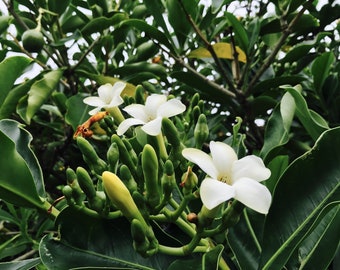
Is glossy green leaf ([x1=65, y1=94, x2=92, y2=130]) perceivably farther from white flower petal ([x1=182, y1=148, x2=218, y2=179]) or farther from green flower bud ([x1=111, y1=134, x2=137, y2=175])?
white flower petal ([x1=182, y1=148, x2=218, y2=179])

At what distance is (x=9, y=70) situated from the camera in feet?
3.75

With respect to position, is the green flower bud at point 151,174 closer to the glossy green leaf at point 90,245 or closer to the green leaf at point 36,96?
the glossy green leaf at point 90,245

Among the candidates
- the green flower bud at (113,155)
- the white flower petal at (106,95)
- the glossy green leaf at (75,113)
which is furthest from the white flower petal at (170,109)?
the glossy green leaf at (75,113)

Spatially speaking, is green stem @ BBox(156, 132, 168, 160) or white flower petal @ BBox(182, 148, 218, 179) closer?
white flower petal @ BBox(182, 148, 218, 179)

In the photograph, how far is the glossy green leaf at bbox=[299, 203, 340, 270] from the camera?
3.09 feet

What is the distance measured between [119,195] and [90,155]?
0.15 m

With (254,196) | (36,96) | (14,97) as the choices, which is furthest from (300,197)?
(14,97)

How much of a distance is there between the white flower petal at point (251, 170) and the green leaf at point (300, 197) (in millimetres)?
128

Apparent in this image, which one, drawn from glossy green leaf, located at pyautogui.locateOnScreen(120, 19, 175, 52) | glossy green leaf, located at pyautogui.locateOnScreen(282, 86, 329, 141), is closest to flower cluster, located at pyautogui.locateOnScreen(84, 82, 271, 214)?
glossy green leaf, located at pyautogui.locateOnScreen(282, 86, 329, 141)

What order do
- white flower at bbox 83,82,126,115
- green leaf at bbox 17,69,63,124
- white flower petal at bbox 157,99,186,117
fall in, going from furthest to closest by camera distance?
green leaf at bbox 17,69,63,124 → white flower at bbox 83,82,126,115 → white flower petal at bbox 157,99,186,117

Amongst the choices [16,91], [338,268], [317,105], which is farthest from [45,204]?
[317,105]

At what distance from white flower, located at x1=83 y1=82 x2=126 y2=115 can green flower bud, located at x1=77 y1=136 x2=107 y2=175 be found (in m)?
0.17

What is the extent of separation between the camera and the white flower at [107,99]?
3.42ft

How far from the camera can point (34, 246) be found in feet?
5.51
